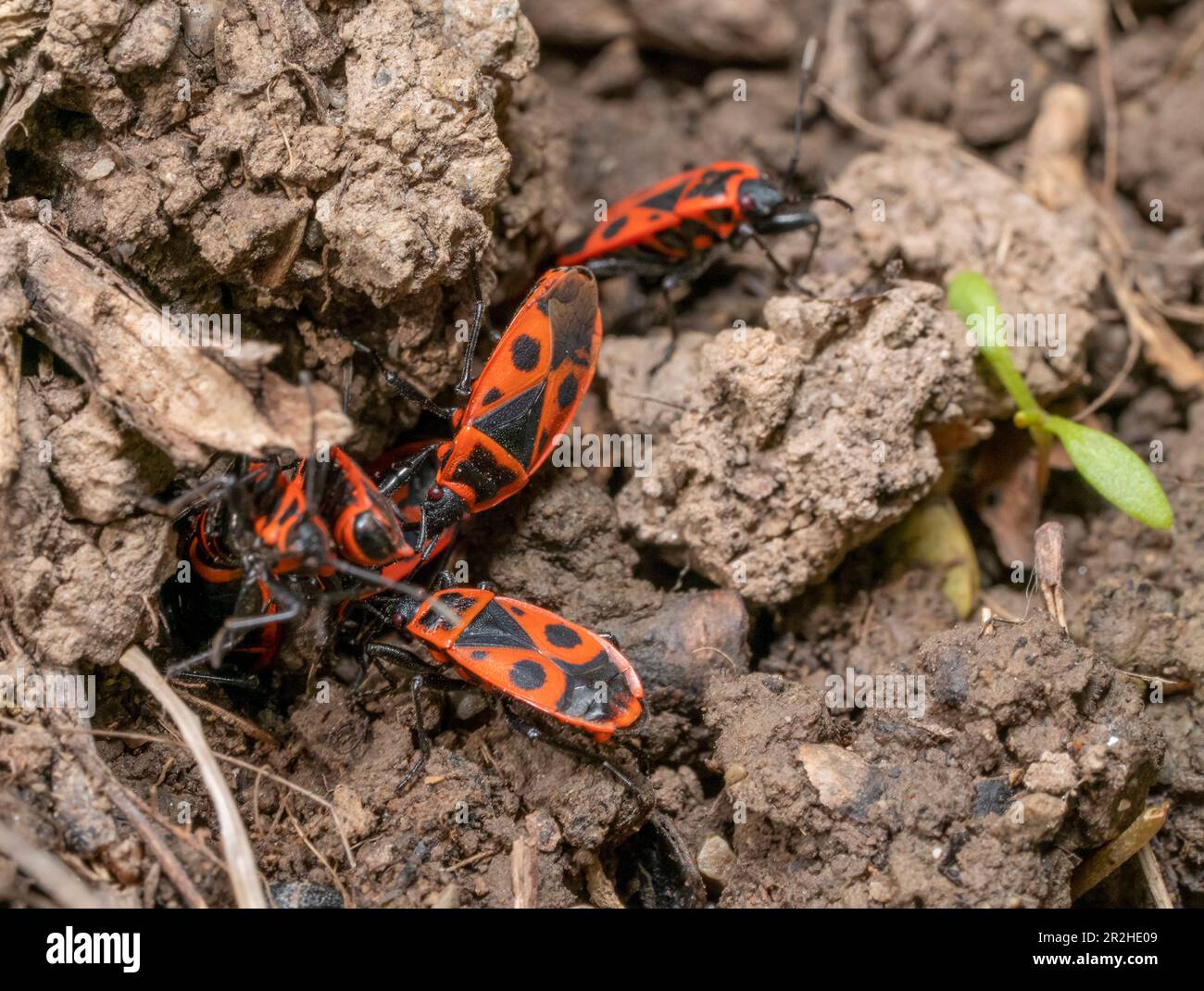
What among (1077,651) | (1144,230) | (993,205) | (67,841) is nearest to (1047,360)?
(993,205)

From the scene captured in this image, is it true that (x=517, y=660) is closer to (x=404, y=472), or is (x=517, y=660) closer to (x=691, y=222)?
(x=404, y=472)

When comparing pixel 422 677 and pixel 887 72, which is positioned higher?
pixel 887 72

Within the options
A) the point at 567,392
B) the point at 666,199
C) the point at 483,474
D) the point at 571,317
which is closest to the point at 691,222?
the point at 666,199

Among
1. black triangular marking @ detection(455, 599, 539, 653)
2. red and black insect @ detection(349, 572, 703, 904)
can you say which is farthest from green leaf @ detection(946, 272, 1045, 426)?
black triangular marking @ detection(455, 599, 539, 653)

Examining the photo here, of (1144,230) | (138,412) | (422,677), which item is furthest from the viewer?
(1144,230)

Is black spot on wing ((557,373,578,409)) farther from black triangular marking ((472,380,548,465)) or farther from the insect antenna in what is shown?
the insect antenna

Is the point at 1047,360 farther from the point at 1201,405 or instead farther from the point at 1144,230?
the point at 1144,230

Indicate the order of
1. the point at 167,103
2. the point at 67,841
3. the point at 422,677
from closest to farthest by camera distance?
1. the point at 67,841
2. the point at 167,103
3. the point at 422,677
